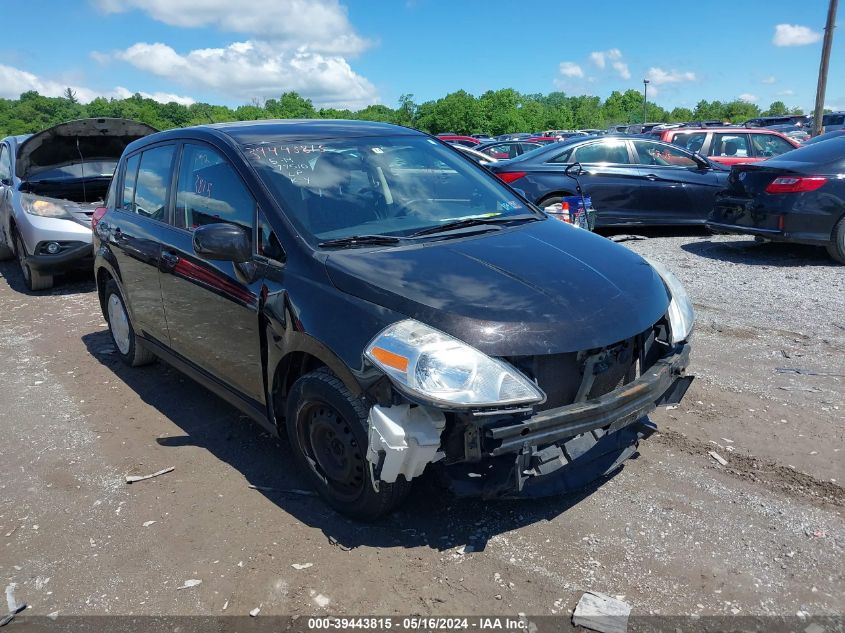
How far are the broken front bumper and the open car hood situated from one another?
732cm

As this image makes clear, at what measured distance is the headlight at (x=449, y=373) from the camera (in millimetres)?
2590

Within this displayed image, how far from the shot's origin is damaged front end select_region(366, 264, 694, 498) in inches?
103

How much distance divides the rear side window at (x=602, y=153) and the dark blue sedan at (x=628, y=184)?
0.02 meters

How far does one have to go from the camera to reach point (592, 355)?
115 inches

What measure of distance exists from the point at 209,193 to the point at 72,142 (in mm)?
6076

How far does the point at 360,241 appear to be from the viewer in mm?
3363

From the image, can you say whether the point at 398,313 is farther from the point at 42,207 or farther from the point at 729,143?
the point at 729,143

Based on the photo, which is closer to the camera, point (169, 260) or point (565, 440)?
point (565, 440)

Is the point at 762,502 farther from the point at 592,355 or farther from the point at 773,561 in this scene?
the point at 592,355

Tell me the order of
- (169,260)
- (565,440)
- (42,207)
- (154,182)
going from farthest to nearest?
(42,207), (154,182), (169,260), (565,440)

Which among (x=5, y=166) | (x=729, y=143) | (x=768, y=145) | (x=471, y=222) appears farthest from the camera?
(x=768, y=145)

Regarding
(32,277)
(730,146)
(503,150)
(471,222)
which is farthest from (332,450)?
A: (503,150)

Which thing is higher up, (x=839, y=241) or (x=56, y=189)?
(x=56, y=189)

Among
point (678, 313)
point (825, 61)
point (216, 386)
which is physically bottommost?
point (216, 386)
